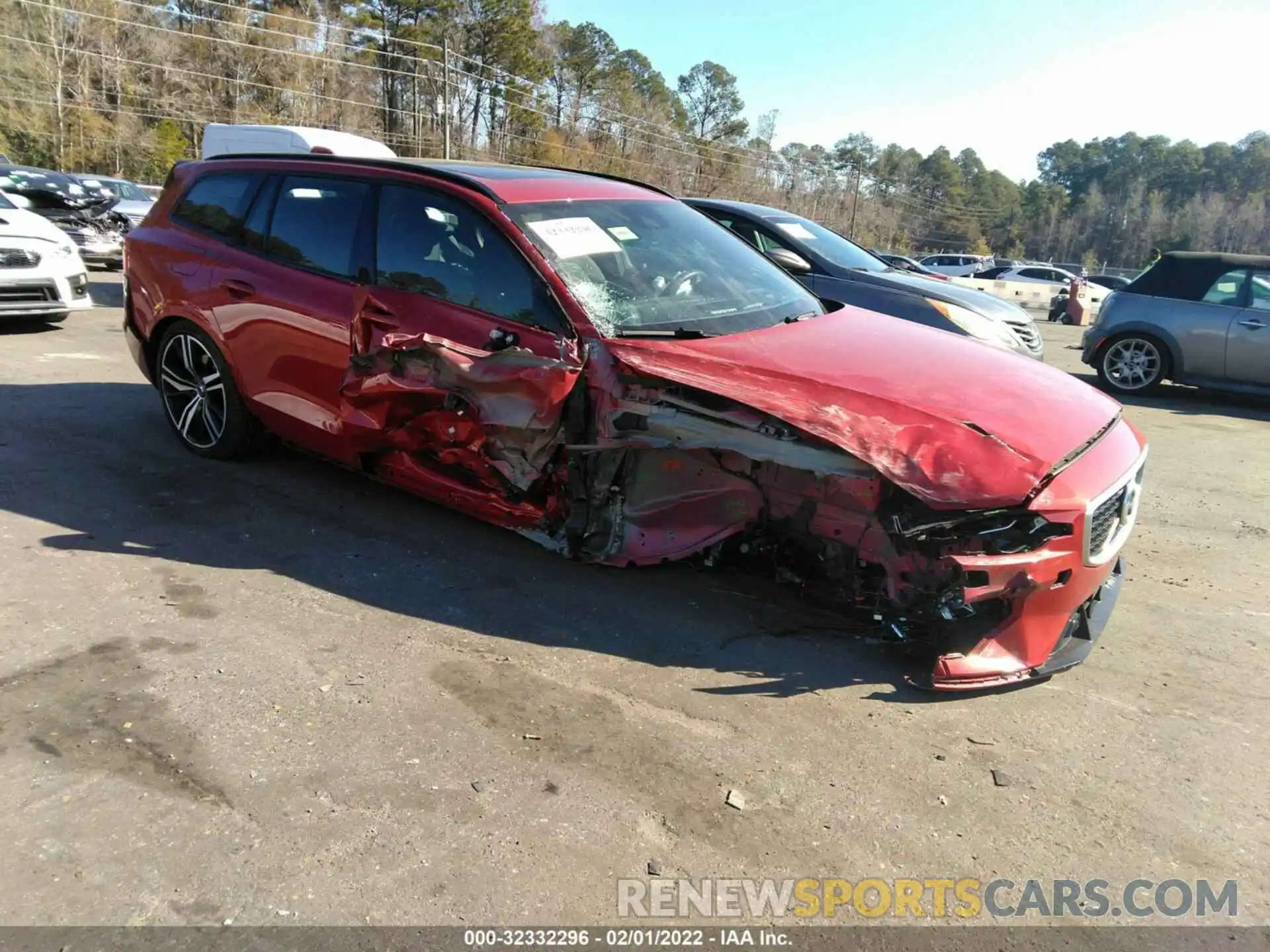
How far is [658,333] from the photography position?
12.0 feet

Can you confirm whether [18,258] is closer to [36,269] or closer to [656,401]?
[36,269]

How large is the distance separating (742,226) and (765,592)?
452cm

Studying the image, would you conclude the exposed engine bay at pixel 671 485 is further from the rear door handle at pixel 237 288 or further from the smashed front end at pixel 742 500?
the rear door handle at pixel 237 288

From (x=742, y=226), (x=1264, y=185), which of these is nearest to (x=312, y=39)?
(x=742, y=226)

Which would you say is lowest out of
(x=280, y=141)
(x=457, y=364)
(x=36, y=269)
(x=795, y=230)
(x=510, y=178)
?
(x=36, y=269)

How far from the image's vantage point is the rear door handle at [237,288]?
470 centimetres

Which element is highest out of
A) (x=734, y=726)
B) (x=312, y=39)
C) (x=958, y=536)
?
(x=312, y=39)

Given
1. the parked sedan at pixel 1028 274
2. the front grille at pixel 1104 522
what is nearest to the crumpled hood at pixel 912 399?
the front grille at pixel 1104 522

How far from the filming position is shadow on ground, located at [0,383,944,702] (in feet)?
11.4

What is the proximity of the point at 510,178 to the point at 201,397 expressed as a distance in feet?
7.93

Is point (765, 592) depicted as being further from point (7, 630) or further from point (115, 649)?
point (7, 630)

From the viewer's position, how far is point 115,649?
10.8 feet

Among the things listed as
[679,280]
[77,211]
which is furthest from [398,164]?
[77,211]

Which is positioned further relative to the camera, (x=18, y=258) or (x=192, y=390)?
(x=18, y=258)
